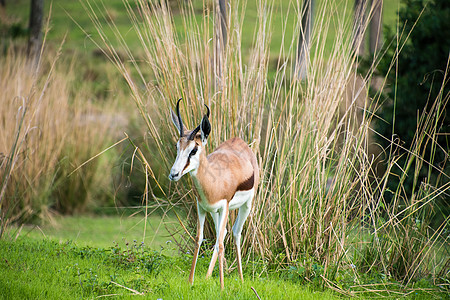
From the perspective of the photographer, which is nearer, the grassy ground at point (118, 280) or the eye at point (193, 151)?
the eye at point (193, 151)

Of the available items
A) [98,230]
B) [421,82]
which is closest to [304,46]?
[421,82]

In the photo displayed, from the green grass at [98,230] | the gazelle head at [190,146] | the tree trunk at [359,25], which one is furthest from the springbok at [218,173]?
the green grass at [98,230]

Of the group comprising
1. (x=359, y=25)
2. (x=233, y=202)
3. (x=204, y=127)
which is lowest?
(x=233, y=202)

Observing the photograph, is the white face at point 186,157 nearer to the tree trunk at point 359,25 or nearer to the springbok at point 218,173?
the springbok at point 218,173

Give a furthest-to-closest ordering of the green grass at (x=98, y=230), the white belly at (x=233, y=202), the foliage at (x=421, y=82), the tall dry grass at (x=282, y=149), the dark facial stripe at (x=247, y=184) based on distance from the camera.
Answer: the green grass at (x=98, y=230) < the foliage at (x=421, y=82) < the tall dry grass at (x=282, y=149) < the dark facial stripe at (x=247, y=184) < the white belly at (x=233, y=202)

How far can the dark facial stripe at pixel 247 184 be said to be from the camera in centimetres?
290

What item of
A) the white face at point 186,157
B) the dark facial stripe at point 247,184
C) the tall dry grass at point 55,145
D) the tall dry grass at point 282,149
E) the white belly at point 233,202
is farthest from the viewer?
the tall dry grass at point 55,145

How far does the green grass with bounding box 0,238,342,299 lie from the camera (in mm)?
2984

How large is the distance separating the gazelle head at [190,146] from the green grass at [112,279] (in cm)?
78

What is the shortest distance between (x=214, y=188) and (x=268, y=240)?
1.10m

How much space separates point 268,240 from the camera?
3.66 meters

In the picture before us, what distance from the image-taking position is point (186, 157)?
2506 millimetres

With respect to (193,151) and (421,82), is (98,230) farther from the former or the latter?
(193,151)

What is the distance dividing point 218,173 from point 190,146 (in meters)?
0.30
